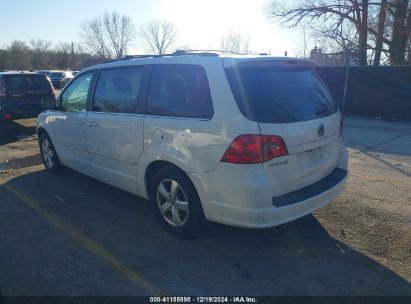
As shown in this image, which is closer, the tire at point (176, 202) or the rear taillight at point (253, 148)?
the rear taillight at point (253, 148)

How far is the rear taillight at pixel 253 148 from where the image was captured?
3.07 metres

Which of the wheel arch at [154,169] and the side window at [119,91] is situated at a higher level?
the side window at [119,91]

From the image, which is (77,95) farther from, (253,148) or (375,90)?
(375,90)

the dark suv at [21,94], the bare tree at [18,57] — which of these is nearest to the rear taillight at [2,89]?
the dark suv at [21,94]

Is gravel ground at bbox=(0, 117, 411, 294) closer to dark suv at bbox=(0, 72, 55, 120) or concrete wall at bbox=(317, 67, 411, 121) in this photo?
dark suv at bbox=(0, 72, 55, 120)

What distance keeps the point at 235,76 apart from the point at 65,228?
257cm

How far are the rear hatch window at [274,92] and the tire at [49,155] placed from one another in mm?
3998

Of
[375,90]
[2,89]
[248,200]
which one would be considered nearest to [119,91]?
[248,200]

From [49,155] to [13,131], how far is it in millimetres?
5393

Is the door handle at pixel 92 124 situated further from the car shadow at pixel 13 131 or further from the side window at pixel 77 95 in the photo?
the car shadow at pixel 13 131

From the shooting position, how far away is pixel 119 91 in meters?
4.42

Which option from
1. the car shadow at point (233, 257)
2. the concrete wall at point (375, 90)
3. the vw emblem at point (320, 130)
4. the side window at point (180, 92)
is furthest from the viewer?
the concrete wall at point (375, 90)

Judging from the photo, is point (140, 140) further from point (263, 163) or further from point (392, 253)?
point (392, 253)

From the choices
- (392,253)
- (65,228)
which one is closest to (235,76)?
(392,253)
